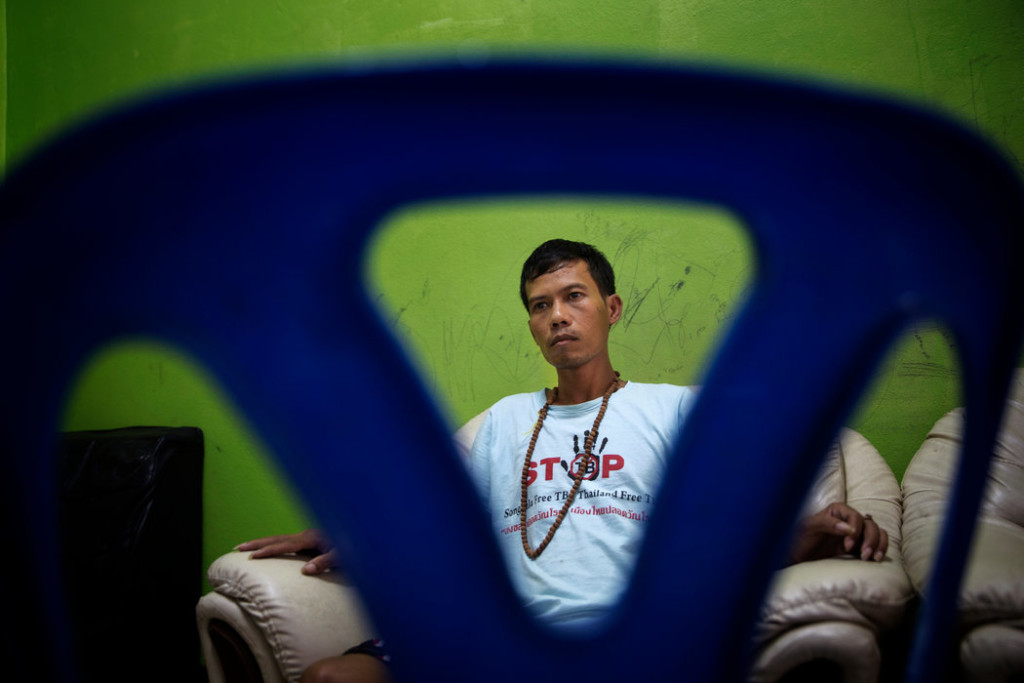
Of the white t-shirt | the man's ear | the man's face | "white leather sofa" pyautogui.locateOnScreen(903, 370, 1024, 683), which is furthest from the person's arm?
the man's ear

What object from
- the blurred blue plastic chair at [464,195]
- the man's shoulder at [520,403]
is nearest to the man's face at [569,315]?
the man's shoulder at [520,403]

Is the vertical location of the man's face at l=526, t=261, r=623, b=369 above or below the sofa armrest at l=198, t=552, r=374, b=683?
above

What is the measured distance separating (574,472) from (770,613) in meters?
0.43

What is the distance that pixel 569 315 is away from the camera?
146 cm

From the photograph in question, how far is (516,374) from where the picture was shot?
1.94 meters

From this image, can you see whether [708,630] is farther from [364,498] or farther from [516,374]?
[516,374]

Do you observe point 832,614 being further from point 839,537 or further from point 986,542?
point 986,542

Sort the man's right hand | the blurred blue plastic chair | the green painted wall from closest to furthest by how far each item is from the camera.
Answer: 1. the blurred blue plastic chair
2. the man's right hand
3. the green painted wall

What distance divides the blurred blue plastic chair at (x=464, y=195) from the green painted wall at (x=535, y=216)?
1338 millimetres

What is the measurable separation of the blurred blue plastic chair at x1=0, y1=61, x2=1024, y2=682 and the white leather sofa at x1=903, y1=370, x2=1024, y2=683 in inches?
8.6

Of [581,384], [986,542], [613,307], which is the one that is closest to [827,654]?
[986,542]

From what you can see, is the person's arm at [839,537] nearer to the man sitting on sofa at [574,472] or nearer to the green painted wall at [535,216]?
the man sitting on sofa at [574,472]

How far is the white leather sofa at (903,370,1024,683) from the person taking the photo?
931 millimetres

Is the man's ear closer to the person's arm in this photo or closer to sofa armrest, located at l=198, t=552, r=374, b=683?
the person's arm
